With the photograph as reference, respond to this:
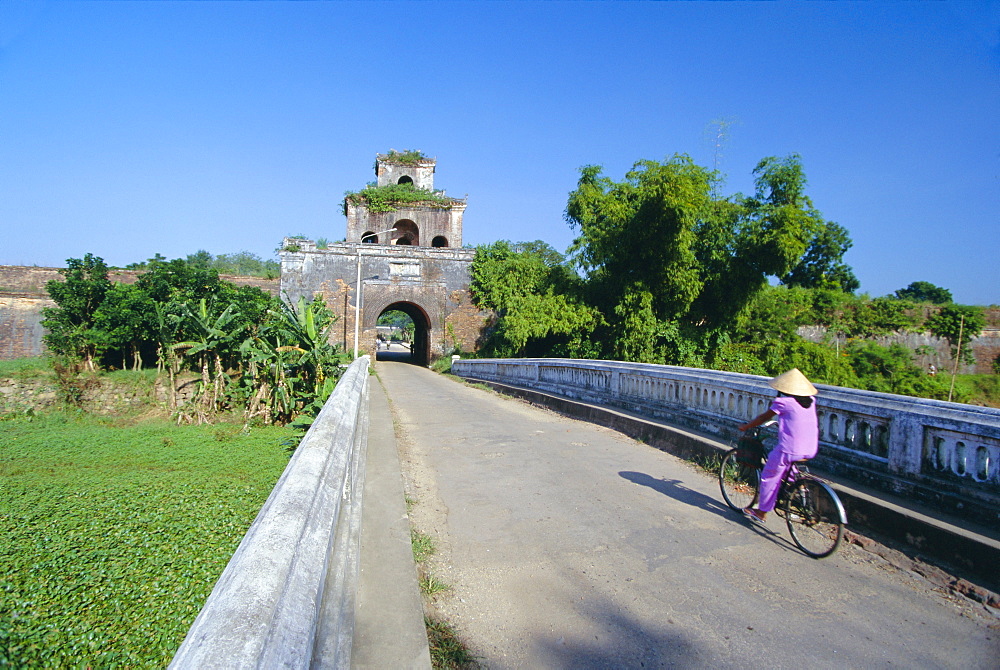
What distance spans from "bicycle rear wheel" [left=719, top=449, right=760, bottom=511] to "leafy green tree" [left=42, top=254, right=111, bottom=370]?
14.5 meters

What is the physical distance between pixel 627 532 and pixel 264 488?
121 inches

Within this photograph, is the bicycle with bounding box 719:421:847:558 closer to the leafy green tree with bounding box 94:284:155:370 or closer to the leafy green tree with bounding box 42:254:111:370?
the leafy green tree with bounding box 94:284:155:370

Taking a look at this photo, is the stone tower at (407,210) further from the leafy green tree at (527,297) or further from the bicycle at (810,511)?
the bicycle at (810,511)

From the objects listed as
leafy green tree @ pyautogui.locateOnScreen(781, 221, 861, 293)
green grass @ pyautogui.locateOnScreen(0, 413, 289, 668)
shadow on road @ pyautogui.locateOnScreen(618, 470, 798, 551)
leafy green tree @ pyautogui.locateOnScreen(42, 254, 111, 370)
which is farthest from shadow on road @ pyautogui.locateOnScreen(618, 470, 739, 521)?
leafy green tree @ pyautogui.locateOnScreen(781, 221, 861, 293)

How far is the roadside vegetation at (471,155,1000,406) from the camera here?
1546cm

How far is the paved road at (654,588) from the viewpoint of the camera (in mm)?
2438

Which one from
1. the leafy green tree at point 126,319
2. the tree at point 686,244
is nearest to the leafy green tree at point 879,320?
the tree at point 686,244

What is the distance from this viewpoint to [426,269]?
2816 cm

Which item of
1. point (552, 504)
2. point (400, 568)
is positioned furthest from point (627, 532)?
point (400, 568)

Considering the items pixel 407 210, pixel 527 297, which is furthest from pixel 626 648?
pixel 407 210

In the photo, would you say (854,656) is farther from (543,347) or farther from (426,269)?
(426,269)

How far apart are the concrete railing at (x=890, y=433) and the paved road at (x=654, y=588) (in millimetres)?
777

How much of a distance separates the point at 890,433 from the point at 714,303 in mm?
14185

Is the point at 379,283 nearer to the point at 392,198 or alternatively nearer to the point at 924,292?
the point at 392,198
